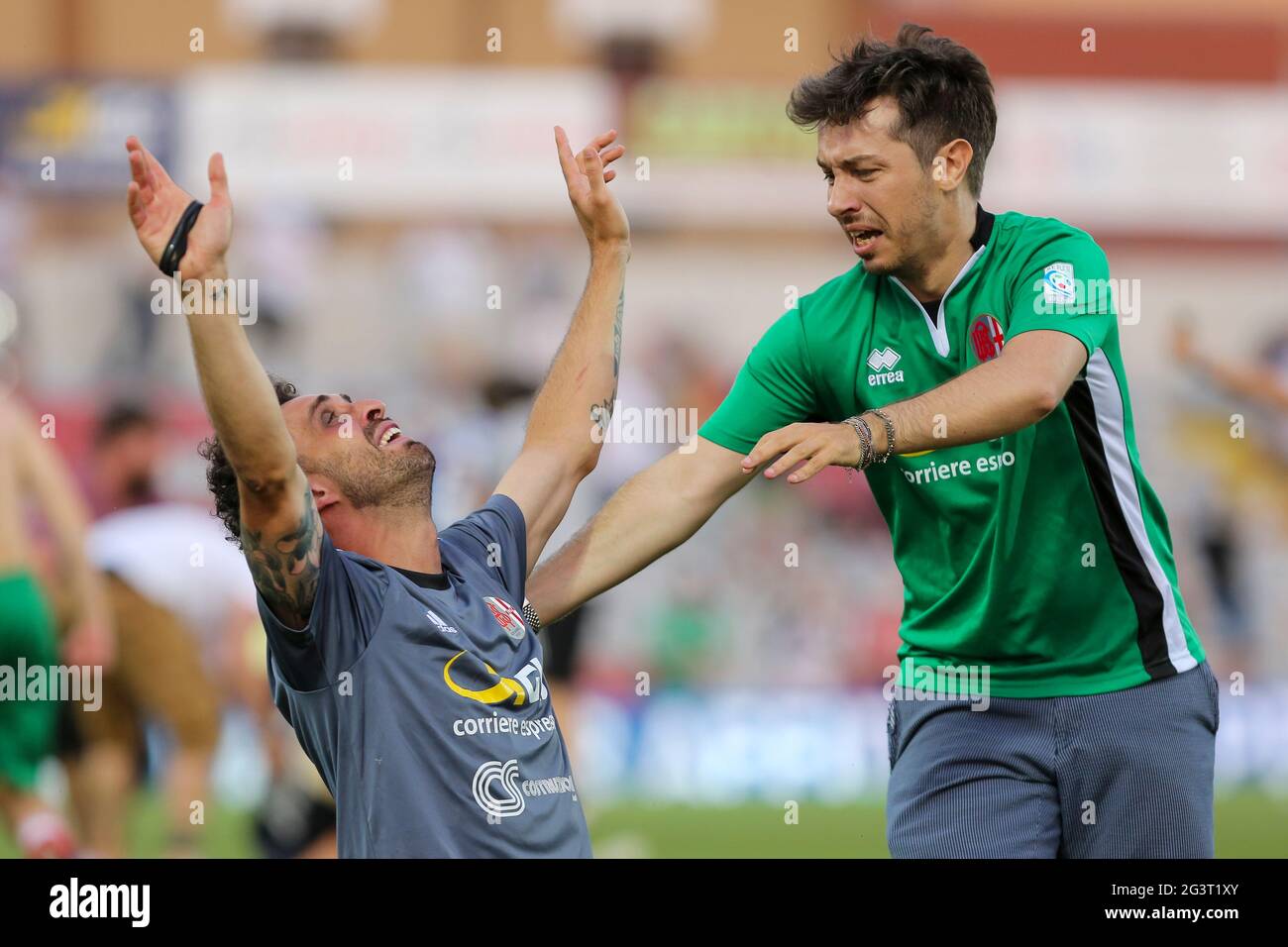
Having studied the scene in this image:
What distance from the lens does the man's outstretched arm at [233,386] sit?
11.3 ft

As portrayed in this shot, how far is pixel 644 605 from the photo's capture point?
46.6ft

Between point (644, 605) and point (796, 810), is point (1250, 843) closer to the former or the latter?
point (796, 810)

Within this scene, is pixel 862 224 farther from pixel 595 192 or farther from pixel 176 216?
Result: pixel 176 216

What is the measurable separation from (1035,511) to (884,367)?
0.53 metres

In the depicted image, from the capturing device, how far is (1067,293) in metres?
4.14

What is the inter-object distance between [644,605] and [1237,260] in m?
10.9

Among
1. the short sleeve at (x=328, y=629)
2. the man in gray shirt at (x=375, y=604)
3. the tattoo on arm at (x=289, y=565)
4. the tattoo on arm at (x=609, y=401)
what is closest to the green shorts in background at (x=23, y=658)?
the man in gray shirt at (x=375, y=604)

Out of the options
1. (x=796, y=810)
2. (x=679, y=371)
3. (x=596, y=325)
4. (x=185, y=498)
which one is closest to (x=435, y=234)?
(x=679, y=371)

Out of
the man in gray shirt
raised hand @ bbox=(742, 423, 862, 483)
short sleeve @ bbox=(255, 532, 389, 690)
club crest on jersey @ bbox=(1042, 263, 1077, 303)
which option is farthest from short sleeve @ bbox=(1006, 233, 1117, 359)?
short sleeve @ bbox=(255, 532, 389, 690)

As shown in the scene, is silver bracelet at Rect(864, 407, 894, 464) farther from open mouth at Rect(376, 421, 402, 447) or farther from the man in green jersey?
open mouth at Rect(376, 421, 402, 447)

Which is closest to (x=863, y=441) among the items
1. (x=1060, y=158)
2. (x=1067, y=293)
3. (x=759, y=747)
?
(x=1067, y=293)

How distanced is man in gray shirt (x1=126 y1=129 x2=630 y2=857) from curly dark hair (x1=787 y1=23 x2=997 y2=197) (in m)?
0.72

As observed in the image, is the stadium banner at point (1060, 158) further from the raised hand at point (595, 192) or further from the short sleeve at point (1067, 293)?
the short sleeve at point (1067, 293)
